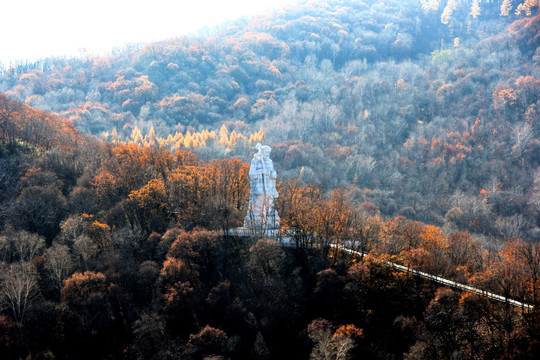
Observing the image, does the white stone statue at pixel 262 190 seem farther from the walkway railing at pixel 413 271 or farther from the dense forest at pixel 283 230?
the dense forest at pixel 283 230

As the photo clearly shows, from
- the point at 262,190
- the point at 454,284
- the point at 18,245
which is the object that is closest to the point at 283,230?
the point at 262,190

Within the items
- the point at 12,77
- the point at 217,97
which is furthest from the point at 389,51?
the point at 12,77

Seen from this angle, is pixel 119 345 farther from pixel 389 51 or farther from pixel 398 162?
pixel 389 51

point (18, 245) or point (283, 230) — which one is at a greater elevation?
point (18, 245)

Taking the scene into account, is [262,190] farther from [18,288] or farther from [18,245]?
[18,245]

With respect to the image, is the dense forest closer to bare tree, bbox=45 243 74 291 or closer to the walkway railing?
bare tree, bbox=45 243 74 291

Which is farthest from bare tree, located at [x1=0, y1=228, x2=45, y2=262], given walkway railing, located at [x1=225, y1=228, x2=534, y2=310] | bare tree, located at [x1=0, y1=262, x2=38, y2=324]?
walkway railing, located at [x1=225, y1=228, x2=534, y2=310]

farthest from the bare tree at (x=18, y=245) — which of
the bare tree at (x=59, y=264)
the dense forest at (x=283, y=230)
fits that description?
the bare tree at (x=59, y=264)
